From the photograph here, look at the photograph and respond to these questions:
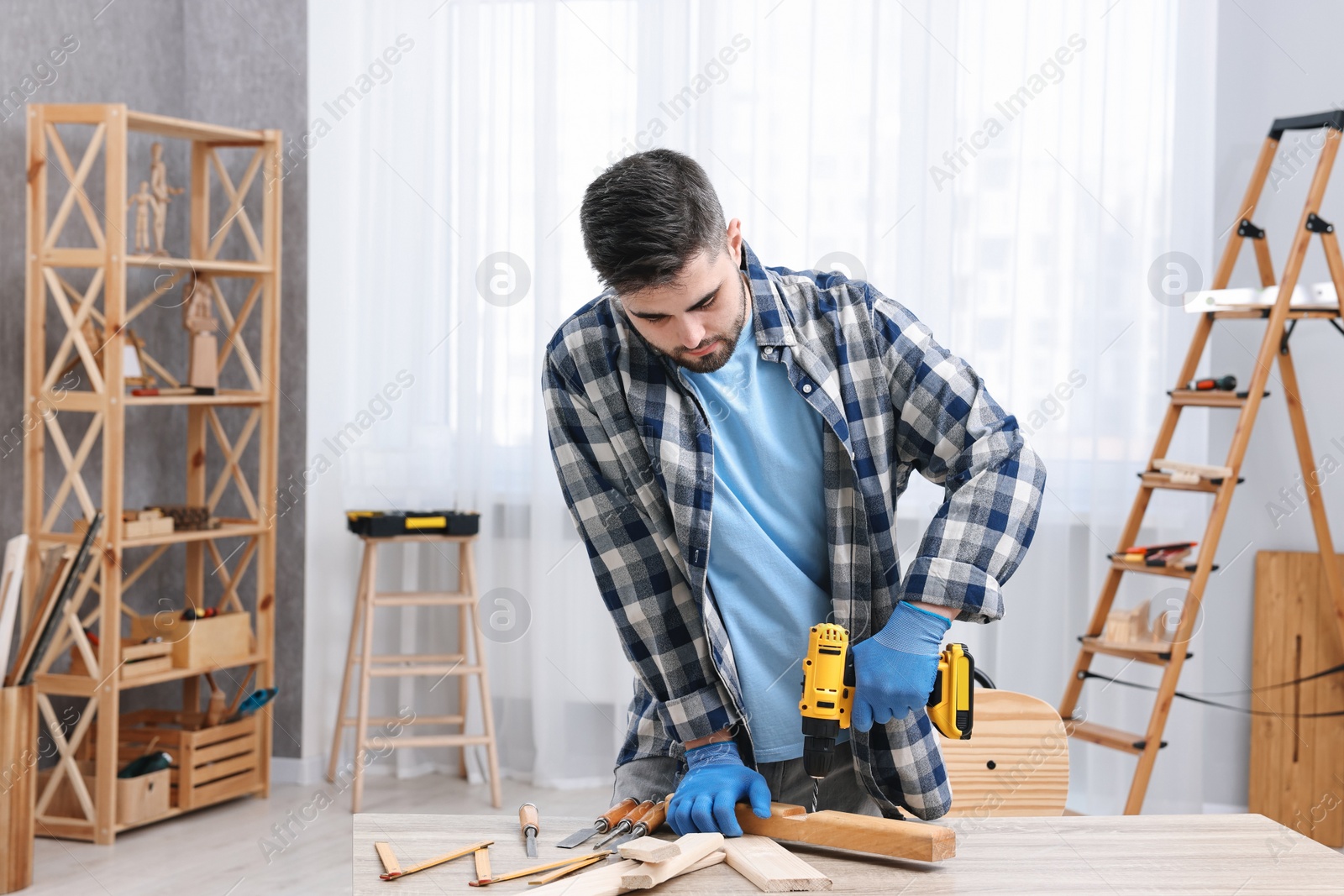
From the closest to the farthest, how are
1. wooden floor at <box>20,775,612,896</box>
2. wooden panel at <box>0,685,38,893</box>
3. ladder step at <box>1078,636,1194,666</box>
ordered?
wooden panel at <box>0,685,38,893</box> < wooden floor at <box>20,775,612,896</box> < ladder step at <box>1078,636,1194,666</box>

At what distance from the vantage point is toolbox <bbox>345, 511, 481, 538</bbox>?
11.0 feet

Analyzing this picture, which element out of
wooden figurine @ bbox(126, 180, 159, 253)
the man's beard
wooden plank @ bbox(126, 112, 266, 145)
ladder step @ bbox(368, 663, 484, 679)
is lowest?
ladder step @ bbox(368, 663, 484, 679)

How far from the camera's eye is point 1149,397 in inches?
129

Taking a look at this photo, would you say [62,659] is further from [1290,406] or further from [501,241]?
[1290,406]

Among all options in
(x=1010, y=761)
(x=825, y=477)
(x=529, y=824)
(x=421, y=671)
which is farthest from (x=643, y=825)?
(x=421, y=671)

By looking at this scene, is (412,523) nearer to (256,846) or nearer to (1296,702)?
(256,846)

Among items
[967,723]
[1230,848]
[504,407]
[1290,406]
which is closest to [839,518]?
[967,723]

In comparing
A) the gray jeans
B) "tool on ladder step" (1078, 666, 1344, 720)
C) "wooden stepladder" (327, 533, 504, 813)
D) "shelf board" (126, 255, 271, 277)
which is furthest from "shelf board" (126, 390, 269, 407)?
"tool on ladder step" (1078, 666, 1344, 720)

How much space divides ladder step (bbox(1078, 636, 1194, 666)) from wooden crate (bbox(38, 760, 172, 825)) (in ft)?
8.47

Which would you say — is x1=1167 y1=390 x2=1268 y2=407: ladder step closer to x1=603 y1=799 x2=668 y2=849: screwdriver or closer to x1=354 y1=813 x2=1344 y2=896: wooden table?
x1=354 y1=813 x2=1344 y2=896: wooden table

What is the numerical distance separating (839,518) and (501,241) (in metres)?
2.40

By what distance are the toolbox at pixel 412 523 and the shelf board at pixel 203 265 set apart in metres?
0.79

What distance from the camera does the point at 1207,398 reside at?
2.94 meters

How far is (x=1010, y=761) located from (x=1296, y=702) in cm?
192
